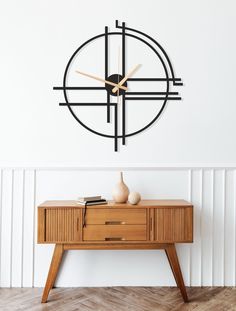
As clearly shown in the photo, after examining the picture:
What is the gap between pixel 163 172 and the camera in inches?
109

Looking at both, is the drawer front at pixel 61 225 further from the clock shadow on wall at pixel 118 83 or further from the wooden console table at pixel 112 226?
Result: the clock shadow on wall at pixel 118 83

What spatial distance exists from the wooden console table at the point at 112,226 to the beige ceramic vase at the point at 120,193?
0.09 m

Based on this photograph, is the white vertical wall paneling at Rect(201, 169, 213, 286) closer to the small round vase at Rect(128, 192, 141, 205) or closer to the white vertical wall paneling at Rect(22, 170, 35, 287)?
the small round vase at Rect(128, 192, 141, 205)

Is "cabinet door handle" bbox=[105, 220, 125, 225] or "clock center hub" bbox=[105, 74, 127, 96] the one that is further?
"clock center hub" bbox=[105, 74, 127, 96]

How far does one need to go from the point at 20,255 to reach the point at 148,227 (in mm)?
1077

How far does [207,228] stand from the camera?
9.09ft

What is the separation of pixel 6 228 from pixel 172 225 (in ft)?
4.30

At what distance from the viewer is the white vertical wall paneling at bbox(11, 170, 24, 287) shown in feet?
8.91

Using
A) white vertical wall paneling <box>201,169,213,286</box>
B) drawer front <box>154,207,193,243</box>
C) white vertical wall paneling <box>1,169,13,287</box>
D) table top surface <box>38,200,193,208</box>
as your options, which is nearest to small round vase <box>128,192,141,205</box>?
table top surface <box>38,200,193,208</box>

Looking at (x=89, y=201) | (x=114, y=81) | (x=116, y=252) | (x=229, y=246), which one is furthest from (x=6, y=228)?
(x=229, y=246)

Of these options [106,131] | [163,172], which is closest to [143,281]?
[163,172]

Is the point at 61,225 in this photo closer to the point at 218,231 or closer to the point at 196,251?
the point at 196,251

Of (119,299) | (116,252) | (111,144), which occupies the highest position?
(111,144)

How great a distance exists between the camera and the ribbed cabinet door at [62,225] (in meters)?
2.39
